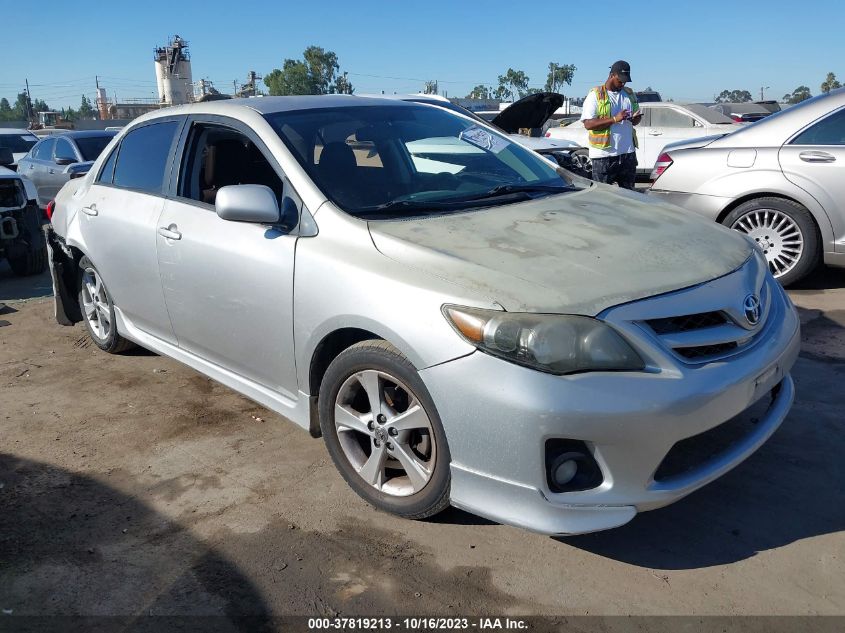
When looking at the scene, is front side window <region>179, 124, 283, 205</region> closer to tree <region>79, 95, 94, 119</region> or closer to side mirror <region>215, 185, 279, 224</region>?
side mirror <region>215, 185, 279, 224</region>

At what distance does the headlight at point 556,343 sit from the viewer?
7.66 ft

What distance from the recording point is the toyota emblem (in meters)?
2.67

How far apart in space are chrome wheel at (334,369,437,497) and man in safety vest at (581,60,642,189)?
17.2 feet

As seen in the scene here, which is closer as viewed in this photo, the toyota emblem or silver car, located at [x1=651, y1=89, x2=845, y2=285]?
the toyota emblem

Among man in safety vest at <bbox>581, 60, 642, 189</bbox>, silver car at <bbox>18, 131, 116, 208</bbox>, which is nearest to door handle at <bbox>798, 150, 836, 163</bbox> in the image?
man in safety vest at <bbox>581, 60, 642, 189</bbox>

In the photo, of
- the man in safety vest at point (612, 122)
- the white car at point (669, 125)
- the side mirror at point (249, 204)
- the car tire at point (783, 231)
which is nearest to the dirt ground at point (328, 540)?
the side mirror at point (249, 204)

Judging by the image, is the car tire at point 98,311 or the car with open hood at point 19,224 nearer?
the car tire at point 98,311

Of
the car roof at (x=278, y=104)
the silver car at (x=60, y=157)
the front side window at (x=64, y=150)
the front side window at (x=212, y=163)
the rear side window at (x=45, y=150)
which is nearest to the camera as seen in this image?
the car roof at (x=278, y=104)

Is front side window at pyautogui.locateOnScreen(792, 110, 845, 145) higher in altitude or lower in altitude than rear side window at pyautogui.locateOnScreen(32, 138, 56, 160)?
higher

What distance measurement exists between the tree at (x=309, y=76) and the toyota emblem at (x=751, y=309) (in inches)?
3926

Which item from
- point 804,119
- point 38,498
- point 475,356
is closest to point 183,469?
point 38,498

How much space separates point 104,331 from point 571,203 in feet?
11.3

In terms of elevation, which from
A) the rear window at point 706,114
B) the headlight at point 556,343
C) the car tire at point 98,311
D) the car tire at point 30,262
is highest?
the rear window at point 706,114

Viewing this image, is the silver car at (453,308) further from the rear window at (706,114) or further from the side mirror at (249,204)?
the rear window at (706,114)
